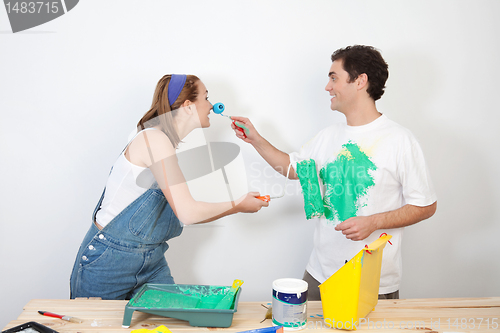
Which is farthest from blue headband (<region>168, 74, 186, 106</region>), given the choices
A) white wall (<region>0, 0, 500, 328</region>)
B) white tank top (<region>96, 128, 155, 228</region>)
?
white wall (<region>0, 0, 500, 328</region>)

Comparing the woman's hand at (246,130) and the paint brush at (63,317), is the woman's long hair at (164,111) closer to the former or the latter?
the woman's hand at (246,130)

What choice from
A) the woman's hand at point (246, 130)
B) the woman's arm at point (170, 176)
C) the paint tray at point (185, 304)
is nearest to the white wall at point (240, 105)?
the woman's hand at point (246, 130)

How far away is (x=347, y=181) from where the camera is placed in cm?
156

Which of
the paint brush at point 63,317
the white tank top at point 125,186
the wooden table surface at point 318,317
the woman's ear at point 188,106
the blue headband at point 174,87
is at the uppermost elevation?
the blue headband at point 174,87

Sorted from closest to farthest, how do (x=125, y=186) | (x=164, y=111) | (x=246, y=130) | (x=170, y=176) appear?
(x=170, y=176) → (x=125, y=186) → (x=164, y=111) → (x=246, y=130)

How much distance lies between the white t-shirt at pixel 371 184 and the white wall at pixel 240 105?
13.1 inches

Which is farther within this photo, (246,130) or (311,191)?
(246,130)

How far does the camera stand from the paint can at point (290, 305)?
975 mm

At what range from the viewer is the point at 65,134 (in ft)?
6.05

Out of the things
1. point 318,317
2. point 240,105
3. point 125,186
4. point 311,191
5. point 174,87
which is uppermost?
point 174,87

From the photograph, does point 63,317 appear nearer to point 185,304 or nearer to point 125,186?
point 185,304

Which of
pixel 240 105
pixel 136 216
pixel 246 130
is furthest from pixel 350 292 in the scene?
pixel 240 105

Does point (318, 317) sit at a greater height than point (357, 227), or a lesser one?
lesser

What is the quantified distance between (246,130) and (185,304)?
890mm
